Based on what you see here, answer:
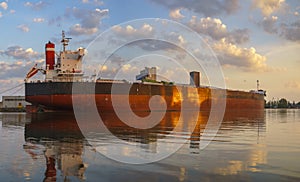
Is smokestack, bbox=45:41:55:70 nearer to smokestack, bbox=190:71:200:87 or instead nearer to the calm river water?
smokestack, bbox=190:71:200:87

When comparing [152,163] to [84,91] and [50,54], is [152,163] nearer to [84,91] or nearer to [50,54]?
[84,91]

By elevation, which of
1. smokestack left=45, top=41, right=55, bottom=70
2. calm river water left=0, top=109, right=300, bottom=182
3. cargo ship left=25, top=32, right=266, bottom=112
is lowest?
calm river water left=0, top=109, right=300, bottom=182

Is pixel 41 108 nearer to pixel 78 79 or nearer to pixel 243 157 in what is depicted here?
pixel 78 79

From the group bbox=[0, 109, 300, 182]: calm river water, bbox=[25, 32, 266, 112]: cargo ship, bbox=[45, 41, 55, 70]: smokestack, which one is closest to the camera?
bbox=[0, 109, 300, 182]: calm river water

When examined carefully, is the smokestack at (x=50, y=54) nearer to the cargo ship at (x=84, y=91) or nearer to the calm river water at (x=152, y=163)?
the cargo ship at (x=84, y=91)

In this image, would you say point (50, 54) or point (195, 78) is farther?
point (195, 78)

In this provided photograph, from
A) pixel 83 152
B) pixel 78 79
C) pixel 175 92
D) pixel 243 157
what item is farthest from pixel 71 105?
pixel 243 157

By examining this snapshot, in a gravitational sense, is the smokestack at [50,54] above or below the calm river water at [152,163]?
above

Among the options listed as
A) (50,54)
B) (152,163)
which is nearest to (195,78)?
(50,54)

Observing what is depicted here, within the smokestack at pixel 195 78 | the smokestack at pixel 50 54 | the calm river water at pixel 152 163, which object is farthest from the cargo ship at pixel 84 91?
the calm river water at pixel 152 163

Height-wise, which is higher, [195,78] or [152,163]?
[195,78]

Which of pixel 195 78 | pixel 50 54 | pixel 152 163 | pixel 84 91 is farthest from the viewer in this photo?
pixel 195 78

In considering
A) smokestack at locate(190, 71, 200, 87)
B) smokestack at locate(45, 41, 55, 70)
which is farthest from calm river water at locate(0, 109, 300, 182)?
smokestack at locate(190, 71, 200, 87)

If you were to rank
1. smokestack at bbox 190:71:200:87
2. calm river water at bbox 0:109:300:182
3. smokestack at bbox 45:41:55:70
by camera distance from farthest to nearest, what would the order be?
smokestack at bbox 190:71:200:87 < smokestack at bbox 45:41:55:70 < calm river water at bbox 0:109:300:182
